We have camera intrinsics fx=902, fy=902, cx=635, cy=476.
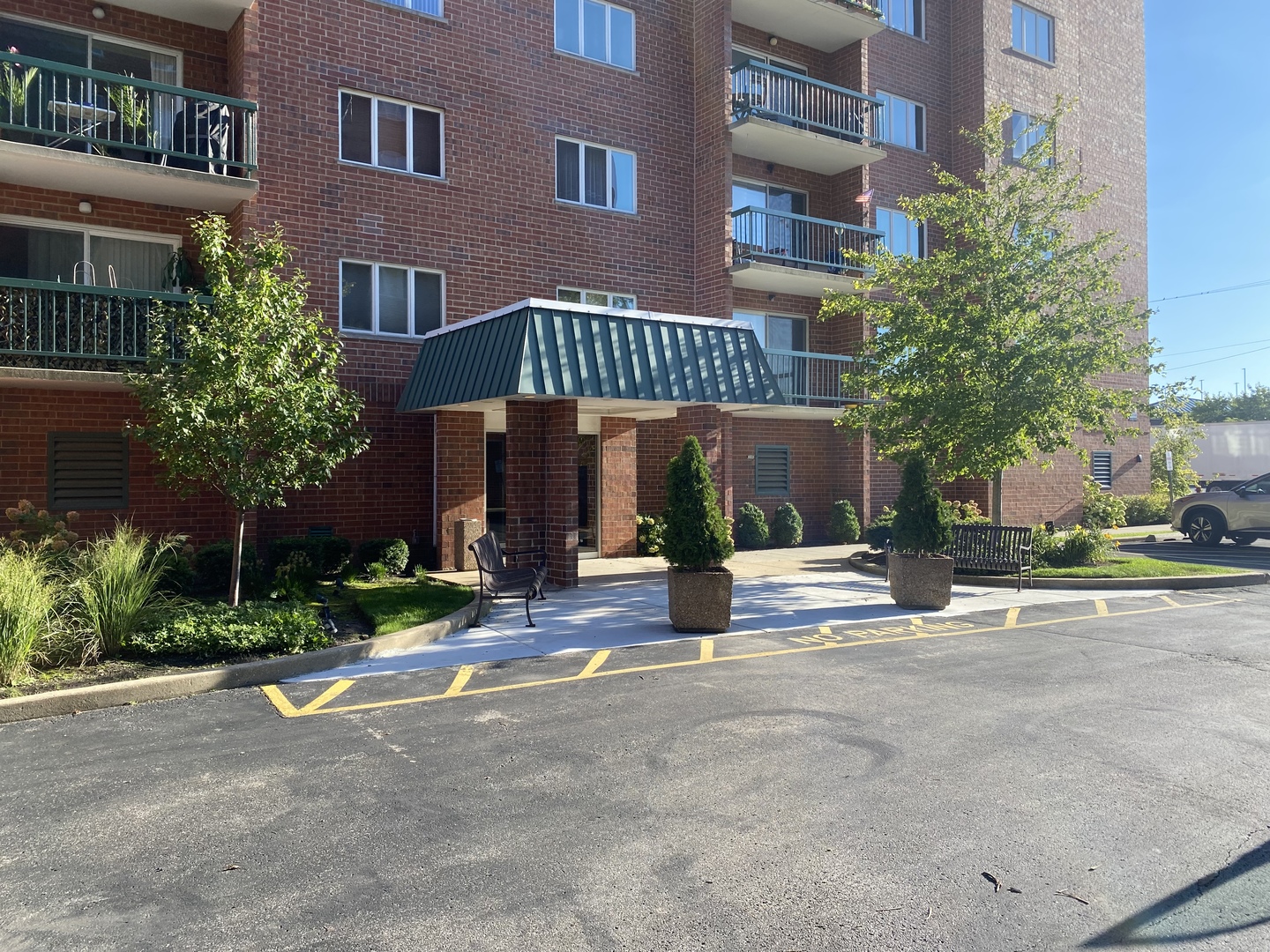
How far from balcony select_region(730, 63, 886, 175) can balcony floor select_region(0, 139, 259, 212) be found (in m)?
10.6

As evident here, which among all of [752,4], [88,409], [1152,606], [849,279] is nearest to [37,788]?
[88,409]

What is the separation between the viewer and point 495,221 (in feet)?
56.7

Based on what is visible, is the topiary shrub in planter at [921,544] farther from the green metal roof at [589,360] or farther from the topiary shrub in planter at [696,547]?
the topiary shrub in planter at [696,547]

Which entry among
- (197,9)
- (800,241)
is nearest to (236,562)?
(197,9)

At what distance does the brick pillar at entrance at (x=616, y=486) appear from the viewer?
18.2 metres

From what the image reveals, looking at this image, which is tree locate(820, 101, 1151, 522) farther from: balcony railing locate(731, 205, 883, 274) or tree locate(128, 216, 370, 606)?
tree locate(128, 216, 370, 606)

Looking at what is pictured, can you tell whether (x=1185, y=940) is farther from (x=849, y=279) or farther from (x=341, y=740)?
(x=849, y=279)

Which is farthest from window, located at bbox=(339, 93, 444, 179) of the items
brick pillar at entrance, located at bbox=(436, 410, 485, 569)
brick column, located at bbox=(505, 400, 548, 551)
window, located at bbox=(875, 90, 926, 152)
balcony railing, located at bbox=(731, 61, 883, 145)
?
window, located at bbox=(875, 90, 926, 152)

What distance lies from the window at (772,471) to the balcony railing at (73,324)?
42.3ft

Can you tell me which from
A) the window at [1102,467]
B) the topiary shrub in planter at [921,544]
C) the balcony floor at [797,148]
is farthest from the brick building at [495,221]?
the window at [1102,467]

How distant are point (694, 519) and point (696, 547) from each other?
330mm

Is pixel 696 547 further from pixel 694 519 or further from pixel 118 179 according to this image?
pixel 118 179

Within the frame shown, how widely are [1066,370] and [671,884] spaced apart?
44.2 ft

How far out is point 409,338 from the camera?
1622cm
